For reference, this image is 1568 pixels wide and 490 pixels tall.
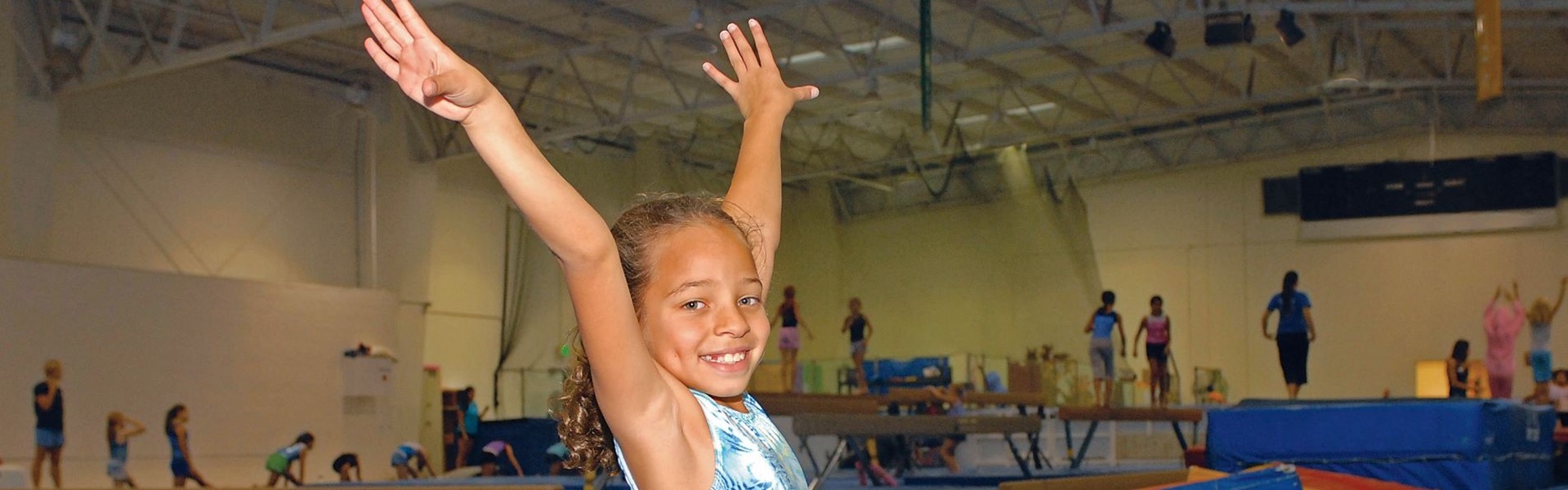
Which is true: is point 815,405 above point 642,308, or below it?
below

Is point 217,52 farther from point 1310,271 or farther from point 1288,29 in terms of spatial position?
point 1310,271

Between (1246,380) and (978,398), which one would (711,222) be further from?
(1246,380)

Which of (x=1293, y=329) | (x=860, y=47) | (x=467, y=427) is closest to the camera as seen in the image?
(x=1293, y=329)

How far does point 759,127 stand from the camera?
79.2 inches

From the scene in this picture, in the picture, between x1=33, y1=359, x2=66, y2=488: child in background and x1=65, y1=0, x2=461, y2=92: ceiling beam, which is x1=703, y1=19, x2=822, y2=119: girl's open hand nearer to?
x1=65, y1=0, x2=461, y2=92: ceiling beam

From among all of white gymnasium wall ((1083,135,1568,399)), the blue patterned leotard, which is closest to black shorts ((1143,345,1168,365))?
white gymnasium wall ((1083,135,1568,399))

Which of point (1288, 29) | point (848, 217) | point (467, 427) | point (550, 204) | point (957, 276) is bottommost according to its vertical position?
point (467, 427)

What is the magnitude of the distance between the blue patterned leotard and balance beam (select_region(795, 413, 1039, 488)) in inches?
224

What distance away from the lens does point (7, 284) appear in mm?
13383

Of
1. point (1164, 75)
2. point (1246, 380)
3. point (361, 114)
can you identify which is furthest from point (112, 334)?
point (1246, 380)

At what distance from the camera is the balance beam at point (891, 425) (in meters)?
7.82

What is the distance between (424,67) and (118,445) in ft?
45.1

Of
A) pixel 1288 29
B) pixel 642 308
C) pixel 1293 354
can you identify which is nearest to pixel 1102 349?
pixel 1293 354

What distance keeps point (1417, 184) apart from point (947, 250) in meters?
10.3
